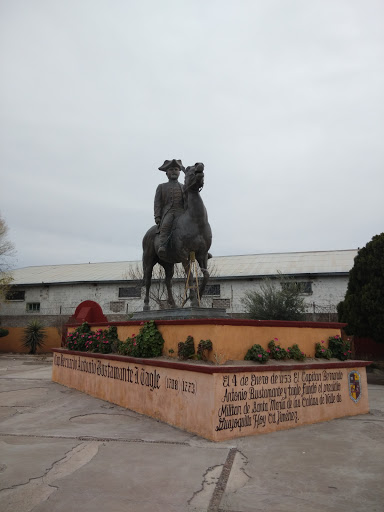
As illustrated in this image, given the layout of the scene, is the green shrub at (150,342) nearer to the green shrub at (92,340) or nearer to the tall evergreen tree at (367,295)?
the green shrub at (92,340)

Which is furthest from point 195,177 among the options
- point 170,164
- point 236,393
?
point 236,393

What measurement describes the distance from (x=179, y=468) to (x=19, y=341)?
83.5 ft

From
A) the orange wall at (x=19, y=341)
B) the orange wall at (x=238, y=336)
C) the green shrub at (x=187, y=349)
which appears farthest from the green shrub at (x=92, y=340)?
the orange wall at (x=19, y=341)

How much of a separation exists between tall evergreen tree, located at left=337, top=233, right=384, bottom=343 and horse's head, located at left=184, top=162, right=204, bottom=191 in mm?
10295

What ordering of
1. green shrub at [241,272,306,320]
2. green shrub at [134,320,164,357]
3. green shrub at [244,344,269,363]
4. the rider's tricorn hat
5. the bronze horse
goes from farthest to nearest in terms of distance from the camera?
Answer: green shrub at [241,272,306,320] → the rider's tricorn hat → the bronze horse → green shrub at [134,320,164,357] → green shrub at [244,344,269,363]

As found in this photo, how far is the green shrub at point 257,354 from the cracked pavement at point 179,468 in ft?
3.49

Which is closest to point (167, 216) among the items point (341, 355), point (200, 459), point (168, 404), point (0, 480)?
point (168, 404)

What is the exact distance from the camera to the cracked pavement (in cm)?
346

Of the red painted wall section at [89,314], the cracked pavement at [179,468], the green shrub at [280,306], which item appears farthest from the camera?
the green shrub at [280,306]

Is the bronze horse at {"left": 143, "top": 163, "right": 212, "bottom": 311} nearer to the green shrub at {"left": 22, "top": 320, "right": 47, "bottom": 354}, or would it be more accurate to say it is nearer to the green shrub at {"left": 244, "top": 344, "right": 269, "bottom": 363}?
the green shrub at {"left": 244, "top": 344, "right": 269, "bottom": 363}

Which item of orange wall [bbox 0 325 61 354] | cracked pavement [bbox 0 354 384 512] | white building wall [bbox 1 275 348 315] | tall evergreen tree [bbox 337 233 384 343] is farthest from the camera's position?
orange wall [bbox 0 325 61 354]

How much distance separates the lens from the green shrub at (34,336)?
2547 cm

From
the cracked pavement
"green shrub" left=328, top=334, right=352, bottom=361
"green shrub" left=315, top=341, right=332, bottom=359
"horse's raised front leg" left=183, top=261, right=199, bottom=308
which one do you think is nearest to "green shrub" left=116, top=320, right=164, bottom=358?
"horse's raised front leg" left=183, top=261, right=199, bottom=308

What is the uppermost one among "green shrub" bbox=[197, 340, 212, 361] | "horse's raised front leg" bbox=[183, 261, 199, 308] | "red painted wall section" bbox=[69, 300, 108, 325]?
"horse's raised front leg" bbox=[183, 261, 199, 308]
